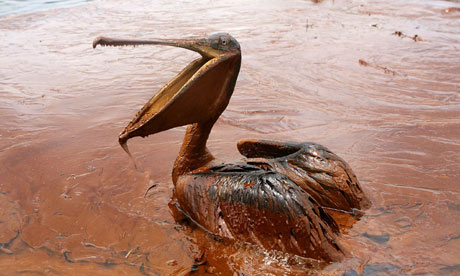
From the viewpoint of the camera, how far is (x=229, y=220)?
2.77 meters

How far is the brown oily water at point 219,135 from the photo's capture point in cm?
273

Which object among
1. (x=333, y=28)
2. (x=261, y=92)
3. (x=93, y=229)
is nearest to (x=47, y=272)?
(x=93, y=229)

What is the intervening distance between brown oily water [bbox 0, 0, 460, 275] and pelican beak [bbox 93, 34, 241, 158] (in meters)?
0.70

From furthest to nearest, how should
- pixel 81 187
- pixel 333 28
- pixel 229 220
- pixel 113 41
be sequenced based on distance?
pixel 333 28 → pixel 81 187 → pixel 229 220 → pixel 113 41

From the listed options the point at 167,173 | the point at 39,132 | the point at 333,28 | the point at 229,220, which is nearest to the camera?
the point at 229,220

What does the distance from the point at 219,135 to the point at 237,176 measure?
180cm

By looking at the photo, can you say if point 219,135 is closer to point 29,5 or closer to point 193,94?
point 193,94

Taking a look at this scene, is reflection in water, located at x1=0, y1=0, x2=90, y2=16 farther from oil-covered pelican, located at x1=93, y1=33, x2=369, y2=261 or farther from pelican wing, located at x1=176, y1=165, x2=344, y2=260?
pelican wing, located at x1=176, y1=165, x2=344, y2=260

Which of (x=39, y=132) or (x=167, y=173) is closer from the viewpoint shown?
(x=167, y=173)

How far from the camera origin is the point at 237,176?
2.82 metres

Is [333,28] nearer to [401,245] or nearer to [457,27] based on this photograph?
[457,27]

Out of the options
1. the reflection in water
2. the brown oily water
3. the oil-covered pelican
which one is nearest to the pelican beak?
the oil-covered pelican

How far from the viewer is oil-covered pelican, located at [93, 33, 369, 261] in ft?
8.30

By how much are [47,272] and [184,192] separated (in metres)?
0.94
